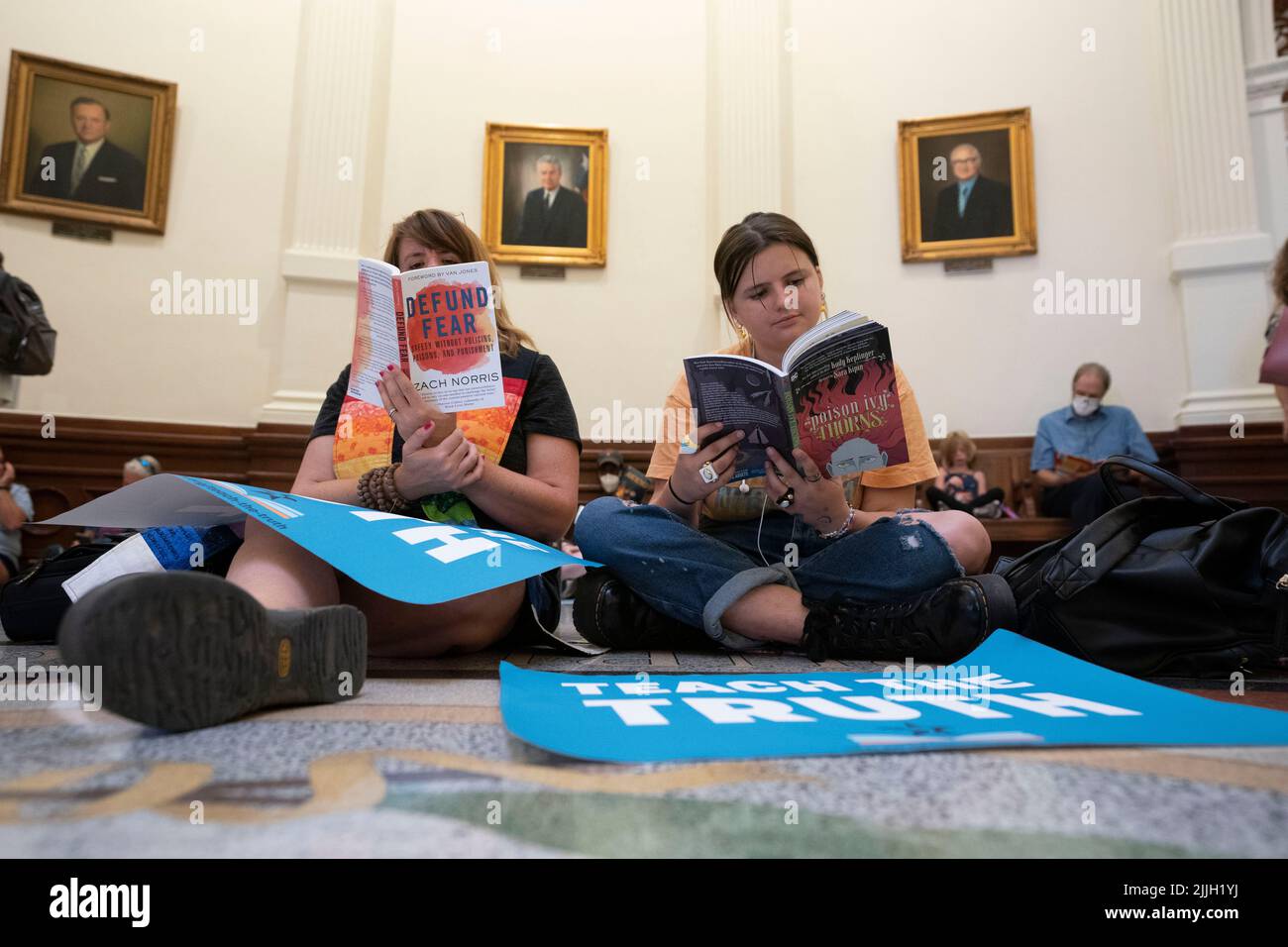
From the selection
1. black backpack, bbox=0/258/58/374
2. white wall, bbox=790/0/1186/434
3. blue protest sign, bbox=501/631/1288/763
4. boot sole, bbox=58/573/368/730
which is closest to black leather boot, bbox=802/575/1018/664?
blue protest sign, bbox=501/631/1288/763

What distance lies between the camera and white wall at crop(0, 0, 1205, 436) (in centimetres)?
399

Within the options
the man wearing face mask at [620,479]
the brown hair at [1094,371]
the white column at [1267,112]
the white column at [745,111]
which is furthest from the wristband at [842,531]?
the white column at [1267,112]

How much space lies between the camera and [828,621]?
129 centimetres

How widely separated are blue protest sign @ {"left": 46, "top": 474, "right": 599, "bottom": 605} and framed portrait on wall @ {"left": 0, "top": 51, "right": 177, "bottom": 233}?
367cm

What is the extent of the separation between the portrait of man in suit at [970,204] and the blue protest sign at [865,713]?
374cm

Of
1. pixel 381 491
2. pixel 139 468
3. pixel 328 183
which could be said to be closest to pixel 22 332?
pixel 139 468

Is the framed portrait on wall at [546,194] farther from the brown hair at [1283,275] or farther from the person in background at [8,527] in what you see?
the brown hair at [1283,275]

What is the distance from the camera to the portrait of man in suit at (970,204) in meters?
4.23

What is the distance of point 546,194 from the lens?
431cm

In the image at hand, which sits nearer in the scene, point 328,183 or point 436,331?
point 436,331

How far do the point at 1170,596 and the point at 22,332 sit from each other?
3.82 m

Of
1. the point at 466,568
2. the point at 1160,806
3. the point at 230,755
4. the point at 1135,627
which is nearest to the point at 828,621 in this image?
the point at 1135,627

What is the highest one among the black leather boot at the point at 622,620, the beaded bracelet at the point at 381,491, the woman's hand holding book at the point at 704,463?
the woman's hand holding book at the point at 704,463

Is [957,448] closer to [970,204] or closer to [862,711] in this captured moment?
[970,204]
